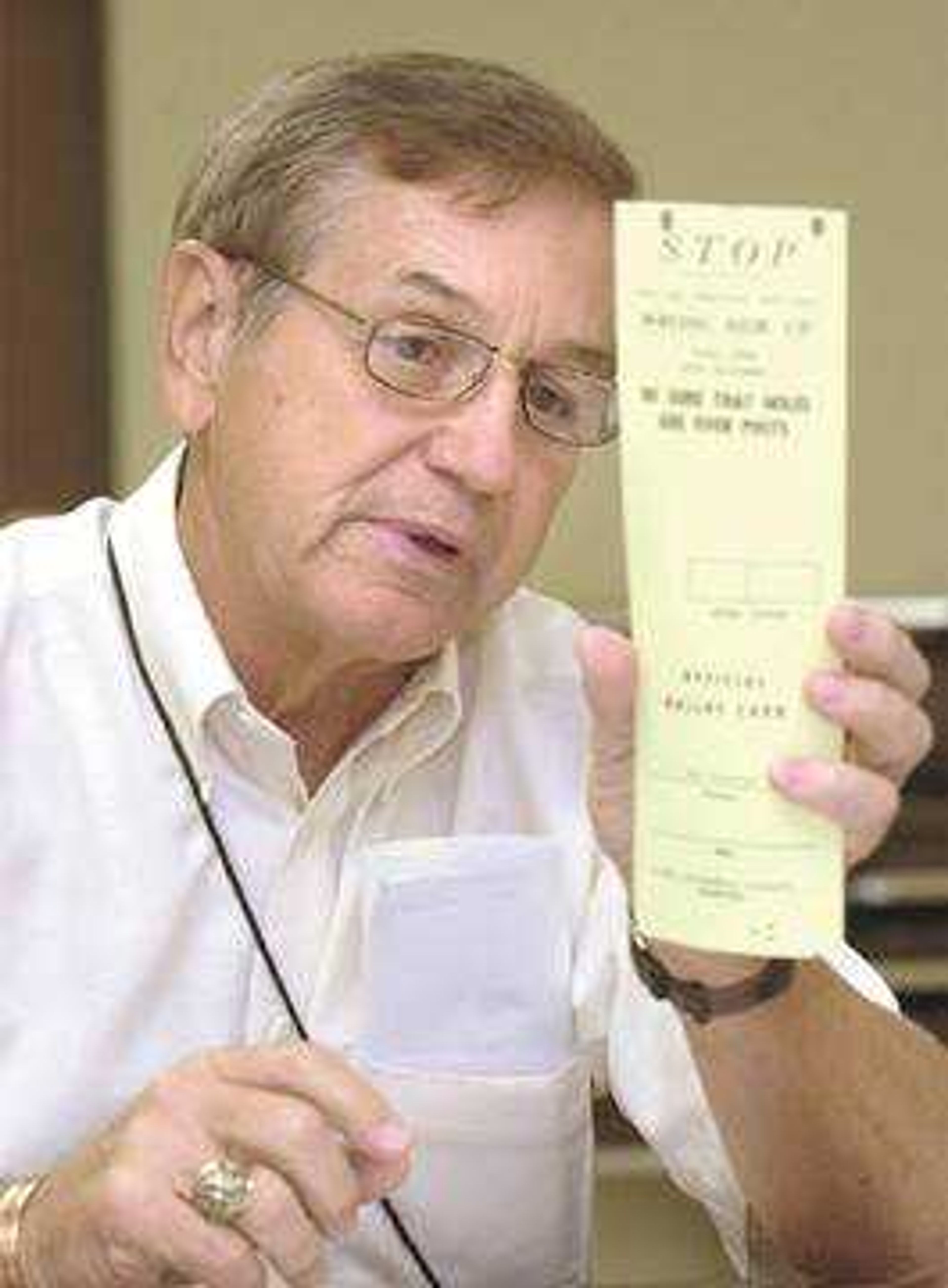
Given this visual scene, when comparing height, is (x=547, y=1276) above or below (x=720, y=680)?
below

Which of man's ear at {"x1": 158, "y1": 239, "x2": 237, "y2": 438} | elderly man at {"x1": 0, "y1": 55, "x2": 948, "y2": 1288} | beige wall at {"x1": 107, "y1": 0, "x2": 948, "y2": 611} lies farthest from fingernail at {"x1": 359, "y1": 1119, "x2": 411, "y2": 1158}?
beige wall at {"x1": 107, "y1": 0, "x2": 948, "y2": 611}

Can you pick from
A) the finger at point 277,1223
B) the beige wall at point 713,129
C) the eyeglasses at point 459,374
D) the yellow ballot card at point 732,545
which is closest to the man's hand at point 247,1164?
the finger at point 277,1223

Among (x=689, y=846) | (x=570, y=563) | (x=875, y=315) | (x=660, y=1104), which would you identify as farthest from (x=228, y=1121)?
(x=875, y=315)

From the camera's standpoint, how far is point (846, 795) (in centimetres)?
91

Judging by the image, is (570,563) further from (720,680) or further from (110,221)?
(720,680)

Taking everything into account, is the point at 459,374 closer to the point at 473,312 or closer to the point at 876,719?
the point at 473,312

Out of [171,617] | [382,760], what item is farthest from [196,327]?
[382,760]

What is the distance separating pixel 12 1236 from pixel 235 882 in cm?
33

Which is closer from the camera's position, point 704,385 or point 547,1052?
point 704,385

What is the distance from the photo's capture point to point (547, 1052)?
142cm

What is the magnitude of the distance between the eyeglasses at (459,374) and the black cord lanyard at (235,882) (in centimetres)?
28

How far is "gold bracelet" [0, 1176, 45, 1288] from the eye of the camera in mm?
1097

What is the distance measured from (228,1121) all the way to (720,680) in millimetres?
327

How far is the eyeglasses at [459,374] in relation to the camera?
1228 mm
